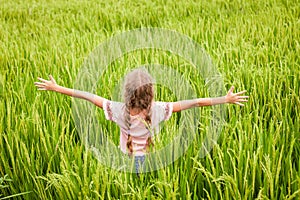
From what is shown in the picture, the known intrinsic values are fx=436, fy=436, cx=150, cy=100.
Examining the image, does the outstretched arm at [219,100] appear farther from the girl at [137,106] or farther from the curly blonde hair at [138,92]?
the curly blonde hair at [138,92]

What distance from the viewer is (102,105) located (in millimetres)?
1335

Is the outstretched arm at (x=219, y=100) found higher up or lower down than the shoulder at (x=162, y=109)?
higher up

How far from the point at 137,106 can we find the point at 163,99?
500 millimetres

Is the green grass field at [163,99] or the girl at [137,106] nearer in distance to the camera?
the green grass field at [163,99]

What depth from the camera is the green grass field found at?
44.9 inches

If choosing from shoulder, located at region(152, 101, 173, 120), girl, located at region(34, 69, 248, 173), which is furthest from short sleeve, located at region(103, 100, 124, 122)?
shoulder, located at region(152, 101, 173, 120)

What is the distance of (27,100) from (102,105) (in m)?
0.71

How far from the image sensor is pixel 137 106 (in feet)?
4.28

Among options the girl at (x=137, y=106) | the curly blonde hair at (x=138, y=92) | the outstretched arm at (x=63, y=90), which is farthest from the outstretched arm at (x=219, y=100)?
the outstretched arm at (x=63, y=90)

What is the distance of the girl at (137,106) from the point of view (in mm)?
1283

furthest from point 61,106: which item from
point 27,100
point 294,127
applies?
point 294,127

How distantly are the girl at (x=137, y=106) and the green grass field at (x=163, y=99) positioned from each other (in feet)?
0.35

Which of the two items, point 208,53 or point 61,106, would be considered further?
point 208,53

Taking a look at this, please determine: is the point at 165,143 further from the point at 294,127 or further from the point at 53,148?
the point at 294,127
